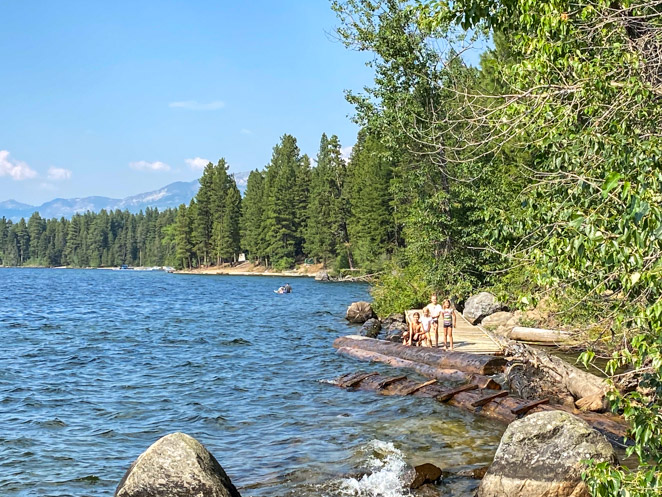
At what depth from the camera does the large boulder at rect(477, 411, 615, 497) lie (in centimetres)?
855

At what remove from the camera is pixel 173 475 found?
26.6 ft

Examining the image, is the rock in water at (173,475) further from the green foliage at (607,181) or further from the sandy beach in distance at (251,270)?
the sandy beach in distance at (251,270)

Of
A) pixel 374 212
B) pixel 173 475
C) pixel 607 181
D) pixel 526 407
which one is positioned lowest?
pixel 526 407

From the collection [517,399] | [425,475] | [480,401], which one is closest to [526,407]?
[517,399]

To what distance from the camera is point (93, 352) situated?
2544 cm

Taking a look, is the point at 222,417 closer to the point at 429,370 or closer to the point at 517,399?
the point at 429,370

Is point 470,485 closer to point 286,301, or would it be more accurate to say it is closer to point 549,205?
point 549,205

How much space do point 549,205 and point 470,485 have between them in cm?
492

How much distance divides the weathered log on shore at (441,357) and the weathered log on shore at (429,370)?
0.57 feet

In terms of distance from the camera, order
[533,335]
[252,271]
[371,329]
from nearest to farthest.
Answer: [533,335], [371,329], [252,271]

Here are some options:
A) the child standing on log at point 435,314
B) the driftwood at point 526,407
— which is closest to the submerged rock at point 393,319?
the child standing on log at point 435,314

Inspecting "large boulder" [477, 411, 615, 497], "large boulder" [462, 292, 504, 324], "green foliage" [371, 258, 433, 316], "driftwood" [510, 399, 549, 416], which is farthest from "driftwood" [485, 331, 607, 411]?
"green foliage" [371, 258, 433, 316]

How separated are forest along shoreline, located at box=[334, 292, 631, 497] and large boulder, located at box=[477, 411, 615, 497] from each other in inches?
0.5

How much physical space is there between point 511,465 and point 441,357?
9559 millimetres
